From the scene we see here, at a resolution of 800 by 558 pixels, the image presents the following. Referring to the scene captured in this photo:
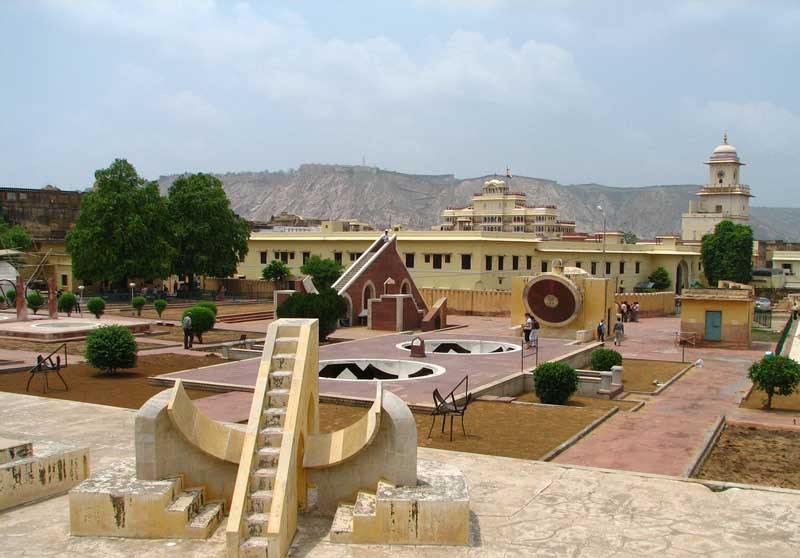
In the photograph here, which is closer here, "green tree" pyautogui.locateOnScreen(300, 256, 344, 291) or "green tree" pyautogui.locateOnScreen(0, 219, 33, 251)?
"green tree" pyautogui.locateOnScreen(300, 256, 344, 291)

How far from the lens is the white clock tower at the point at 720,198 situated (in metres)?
77.5

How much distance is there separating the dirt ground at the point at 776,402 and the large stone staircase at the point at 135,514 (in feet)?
45.4

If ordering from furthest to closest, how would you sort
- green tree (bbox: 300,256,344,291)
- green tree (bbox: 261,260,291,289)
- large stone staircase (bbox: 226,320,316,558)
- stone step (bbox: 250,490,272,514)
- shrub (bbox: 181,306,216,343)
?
green tree (bbox: 261,260,291,289) < green tree (bbox: 300,256,344,291) < shrub (bbox: 181,306,216,343) < stone step (bbox: 250,490,272,514) < large stone staircase (bbox: 226,320,316,558)

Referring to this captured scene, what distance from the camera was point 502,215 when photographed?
88.1m

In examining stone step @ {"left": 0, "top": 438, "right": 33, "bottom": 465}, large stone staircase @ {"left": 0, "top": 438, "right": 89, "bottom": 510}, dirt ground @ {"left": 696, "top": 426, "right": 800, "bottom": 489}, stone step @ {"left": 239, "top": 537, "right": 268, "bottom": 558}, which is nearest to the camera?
stone step @ {"left": 239, "top": 537, "right": 268, "bottom": 558}

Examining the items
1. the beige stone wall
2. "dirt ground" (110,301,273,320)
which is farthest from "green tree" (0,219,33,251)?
the beige stone wall

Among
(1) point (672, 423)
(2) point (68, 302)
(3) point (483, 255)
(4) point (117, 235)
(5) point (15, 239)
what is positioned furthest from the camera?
(5) point (15, 239)

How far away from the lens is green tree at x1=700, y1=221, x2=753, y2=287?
6053cm

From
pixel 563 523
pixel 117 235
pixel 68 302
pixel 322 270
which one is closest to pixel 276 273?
pixel 322 270

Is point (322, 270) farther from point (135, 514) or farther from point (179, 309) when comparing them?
point (135, 514)

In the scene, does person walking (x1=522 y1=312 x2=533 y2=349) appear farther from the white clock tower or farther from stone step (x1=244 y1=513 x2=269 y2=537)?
the white clock tower

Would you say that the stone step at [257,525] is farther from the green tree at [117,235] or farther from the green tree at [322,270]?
the green tree at [322,270]

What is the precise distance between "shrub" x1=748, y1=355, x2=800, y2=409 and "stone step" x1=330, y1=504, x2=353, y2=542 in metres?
12.0

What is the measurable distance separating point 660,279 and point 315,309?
127ft
